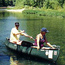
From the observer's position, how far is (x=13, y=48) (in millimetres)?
13086

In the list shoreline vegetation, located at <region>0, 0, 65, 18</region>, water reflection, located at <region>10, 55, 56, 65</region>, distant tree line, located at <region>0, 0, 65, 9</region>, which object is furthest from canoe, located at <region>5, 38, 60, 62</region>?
distant tree line, located at <region>0, 0, 65, 9</region>

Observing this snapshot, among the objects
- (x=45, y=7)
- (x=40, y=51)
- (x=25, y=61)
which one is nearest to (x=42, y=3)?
(x=45, y=7)

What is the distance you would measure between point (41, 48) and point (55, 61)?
1.03 meters

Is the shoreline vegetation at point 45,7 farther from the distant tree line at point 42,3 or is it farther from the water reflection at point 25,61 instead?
the water reflection at point 25,61

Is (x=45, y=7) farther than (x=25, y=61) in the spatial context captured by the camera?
Yes

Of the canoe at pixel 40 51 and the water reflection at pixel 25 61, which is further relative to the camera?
the water reflection at pixel 25 61

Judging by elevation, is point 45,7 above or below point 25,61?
below

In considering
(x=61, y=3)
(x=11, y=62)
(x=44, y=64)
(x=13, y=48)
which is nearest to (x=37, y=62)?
(x=44, y=64)

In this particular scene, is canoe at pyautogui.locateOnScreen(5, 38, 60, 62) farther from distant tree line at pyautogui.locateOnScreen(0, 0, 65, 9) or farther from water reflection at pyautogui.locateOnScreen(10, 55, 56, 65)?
distant tree line at pyautogui.locateOnScreen(0, 0, 65, 9)

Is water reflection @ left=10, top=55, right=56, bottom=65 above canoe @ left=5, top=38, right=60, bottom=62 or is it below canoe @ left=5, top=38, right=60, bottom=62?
below

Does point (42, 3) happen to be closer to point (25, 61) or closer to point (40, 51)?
point (25, 61)

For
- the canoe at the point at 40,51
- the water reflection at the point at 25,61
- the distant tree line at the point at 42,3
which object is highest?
the canoe at the point at 40,51

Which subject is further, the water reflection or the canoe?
the water reflection

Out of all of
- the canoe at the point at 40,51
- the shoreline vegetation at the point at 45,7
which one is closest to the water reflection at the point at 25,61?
the canoe at the point at 40,51
